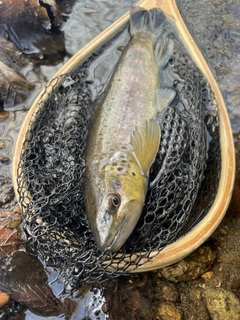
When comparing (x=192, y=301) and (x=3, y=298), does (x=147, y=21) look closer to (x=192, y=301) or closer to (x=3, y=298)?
(x=192, y=301)

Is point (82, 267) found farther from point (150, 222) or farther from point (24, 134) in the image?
point (24, 134)

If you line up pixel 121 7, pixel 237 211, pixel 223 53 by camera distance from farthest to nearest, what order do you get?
pixel 121 7 < pixel 223 53 < pixel 237 211

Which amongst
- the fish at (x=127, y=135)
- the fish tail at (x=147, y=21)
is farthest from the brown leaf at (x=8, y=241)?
the fish tail at (x=147, y=21)

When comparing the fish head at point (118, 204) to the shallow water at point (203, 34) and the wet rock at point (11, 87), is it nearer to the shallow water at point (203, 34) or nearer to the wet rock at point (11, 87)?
the shallow water at point (203, 34)

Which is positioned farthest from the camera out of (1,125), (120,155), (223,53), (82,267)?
(223,53)

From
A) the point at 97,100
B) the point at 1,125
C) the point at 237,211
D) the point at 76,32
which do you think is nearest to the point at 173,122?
the point at 97,100

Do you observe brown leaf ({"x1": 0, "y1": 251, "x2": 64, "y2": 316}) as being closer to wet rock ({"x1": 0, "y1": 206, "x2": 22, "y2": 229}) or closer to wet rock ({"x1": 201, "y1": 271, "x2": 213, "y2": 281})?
wet rock ({"x1": 0, "y1": 206, "x2": 22, "y2": 229})
